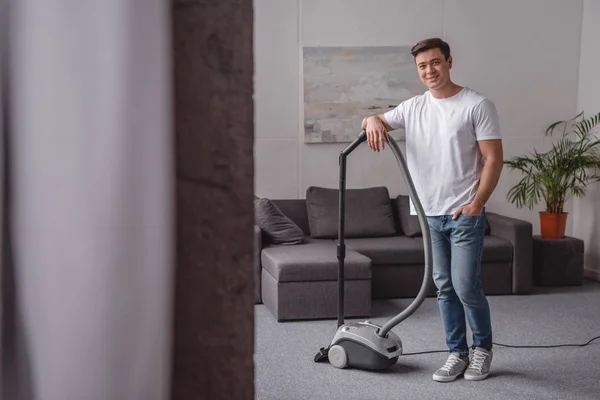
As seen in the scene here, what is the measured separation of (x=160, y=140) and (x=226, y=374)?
1.07ft

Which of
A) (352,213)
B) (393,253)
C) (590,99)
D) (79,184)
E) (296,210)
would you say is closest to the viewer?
(79,184)

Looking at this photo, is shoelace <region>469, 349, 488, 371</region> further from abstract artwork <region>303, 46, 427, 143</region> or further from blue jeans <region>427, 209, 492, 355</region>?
abstract artwork <region>303, 46, 427, 143</region>

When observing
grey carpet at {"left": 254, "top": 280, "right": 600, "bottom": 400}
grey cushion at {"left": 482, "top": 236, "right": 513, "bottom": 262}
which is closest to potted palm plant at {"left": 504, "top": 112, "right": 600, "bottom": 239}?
grey cushion at {"left": 482, "top": 236, "right": 513, "bottom": 262}

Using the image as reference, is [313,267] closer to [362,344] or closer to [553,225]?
[362,344]

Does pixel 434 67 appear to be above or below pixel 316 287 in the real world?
above

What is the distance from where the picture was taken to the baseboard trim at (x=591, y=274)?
20.4 feet

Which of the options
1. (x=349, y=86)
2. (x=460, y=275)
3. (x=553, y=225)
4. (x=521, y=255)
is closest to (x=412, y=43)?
(x=349, y=86)

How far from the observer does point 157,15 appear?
0.85 meters

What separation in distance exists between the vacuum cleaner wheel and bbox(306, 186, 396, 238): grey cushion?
2.13 metres

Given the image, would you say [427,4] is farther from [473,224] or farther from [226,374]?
[226,374]

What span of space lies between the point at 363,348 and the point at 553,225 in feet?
10.5

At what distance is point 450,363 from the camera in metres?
3.45

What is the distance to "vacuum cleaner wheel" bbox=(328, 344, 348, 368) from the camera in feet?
11.7

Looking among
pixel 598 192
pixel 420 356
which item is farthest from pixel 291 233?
pixel 598 192
